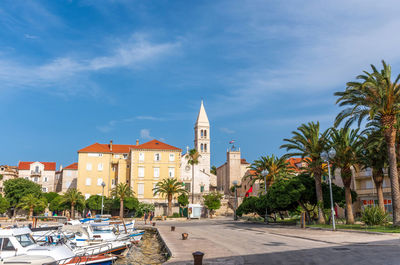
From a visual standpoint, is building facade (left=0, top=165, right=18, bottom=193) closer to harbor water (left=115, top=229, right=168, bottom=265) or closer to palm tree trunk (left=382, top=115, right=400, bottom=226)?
harbor water (left=115, top=229, right=168, bottom=265)

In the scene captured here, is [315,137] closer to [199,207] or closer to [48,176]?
[199,207]

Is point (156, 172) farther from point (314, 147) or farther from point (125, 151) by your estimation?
point (314, 147)

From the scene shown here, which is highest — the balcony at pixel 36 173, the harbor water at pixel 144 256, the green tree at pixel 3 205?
the balcony at pixel 36 173

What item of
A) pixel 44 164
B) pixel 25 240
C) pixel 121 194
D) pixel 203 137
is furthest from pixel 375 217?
pixel 44 164

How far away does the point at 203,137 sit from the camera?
11038 centimetres

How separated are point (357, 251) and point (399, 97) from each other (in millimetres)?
17153

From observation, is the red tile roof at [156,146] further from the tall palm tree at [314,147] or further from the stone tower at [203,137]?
the tall palm tree at [314,147]

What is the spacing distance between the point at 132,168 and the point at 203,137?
39.7 meters

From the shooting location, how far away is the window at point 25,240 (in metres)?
15.7

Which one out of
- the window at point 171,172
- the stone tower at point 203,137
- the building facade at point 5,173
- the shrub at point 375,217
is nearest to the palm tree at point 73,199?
the window at point 171,172

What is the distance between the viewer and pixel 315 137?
36.1 m

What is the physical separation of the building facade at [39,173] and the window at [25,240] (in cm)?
8336

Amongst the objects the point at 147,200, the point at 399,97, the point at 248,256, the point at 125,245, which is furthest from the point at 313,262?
the point at 147,200

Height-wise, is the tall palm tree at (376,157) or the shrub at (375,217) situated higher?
the tall palm tree at (376,157)
